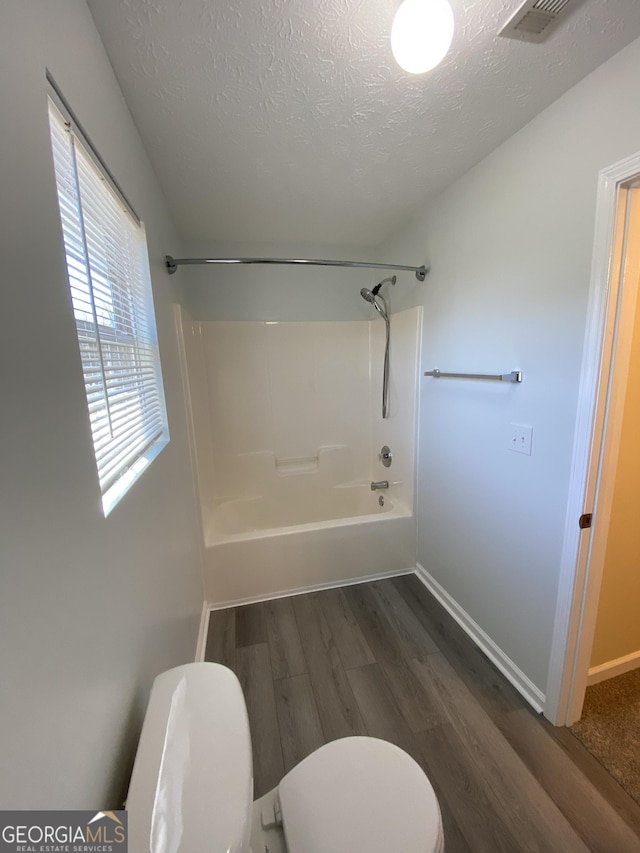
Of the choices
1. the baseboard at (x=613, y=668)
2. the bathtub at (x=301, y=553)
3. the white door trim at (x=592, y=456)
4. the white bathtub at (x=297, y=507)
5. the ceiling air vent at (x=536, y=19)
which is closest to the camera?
the ceiling air vent at (x=536, y=19)

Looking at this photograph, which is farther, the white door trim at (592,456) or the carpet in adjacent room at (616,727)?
the carpet in adjacent room at (616,727)

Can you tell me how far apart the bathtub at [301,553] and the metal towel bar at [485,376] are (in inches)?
40.6

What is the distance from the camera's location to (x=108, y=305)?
1.01m

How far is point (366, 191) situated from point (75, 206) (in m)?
1.50

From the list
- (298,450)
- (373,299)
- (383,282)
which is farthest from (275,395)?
(383,282)

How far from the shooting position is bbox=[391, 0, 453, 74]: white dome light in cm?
79

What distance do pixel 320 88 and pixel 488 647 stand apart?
251cm

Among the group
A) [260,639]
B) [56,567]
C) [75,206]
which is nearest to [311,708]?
[260,639]

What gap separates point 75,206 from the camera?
31.8 inches

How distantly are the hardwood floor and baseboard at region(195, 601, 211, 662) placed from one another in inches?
1.4

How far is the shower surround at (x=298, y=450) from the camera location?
7.18 feet

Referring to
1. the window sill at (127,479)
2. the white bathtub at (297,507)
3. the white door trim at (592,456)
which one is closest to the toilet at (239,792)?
the window sill at (127,479)

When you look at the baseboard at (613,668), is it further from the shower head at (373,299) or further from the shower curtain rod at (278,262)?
the shower head at (373,299)

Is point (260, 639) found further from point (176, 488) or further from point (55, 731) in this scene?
point (55, 731)
